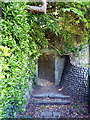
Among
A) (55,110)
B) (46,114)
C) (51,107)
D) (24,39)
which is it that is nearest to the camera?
(24,39)

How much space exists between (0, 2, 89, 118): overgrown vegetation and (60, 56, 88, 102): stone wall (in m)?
0.69

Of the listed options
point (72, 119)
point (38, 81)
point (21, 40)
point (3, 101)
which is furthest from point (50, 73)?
point (3, 101)

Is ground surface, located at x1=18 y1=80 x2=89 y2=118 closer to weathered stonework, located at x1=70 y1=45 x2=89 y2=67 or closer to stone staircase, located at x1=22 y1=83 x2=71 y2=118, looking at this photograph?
stone staircase, located at x1=22 y1=83 x2=71 y2=118

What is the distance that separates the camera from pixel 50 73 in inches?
161

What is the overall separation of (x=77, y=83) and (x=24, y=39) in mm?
1796

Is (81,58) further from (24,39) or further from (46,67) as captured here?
(24,39)

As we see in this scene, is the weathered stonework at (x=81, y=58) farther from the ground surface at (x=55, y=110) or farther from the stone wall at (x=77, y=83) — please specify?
the ground surface at (x=55, y=110)

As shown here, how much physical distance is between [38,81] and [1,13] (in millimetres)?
2895

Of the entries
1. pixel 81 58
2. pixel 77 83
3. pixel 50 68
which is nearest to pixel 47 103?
pixel 77 83

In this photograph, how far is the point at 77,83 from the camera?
296 cm

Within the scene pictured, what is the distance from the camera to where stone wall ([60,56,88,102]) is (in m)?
2.82

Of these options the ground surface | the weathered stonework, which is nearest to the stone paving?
the ground surface

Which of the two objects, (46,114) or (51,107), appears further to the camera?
(51,107)

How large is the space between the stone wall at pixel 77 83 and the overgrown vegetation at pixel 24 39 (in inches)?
27.2
